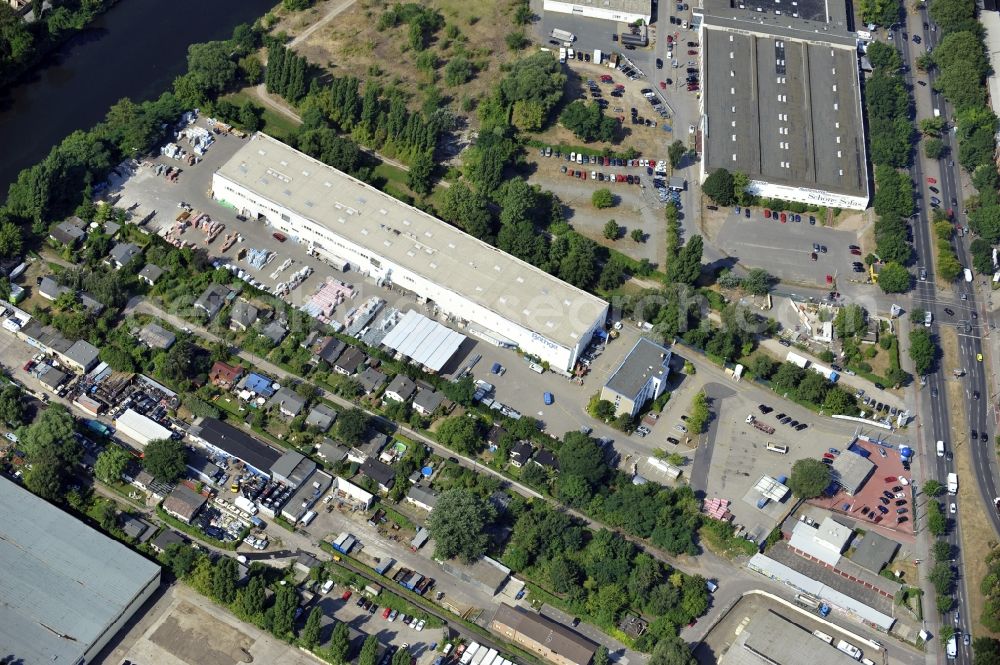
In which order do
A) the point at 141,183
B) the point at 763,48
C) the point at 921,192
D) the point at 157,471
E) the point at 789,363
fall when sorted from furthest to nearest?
the point at 763,48
the point at 921,192
the point at 141,183
the point at 789,363
the point at 157,471

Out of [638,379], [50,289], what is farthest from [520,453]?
[50,289]

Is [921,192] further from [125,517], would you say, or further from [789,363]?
[125,517]

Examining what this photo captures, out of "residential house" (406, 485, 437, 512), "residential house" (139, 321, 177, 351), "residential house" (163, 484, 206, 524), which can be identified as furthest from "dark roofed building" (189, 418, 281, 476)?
"residential house" (406, 485, 437, 512)

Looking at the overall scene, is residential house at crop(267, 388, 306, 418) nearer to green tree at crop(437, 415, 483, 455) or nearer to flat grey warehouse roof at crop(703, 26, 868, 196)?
green tree at crop(437, 415, 483, 455)

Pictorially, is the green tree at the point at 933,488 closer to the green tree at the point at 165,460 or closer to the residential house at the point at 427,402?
the residential house at the point at 427,402

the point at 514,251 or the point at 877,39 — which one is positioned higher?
the point at 877,39

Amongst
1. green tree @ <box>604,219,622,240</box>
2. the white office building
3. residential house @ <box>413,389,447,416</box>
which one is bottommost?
residential house @ <box>413,389,447,416</box>

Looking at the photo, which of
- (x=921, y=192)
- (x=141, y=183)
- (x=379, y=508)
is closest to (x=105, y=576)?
(x=379, y=508)

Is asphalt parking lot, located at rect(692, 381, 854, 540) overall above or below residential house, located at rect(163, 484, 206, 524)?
above
